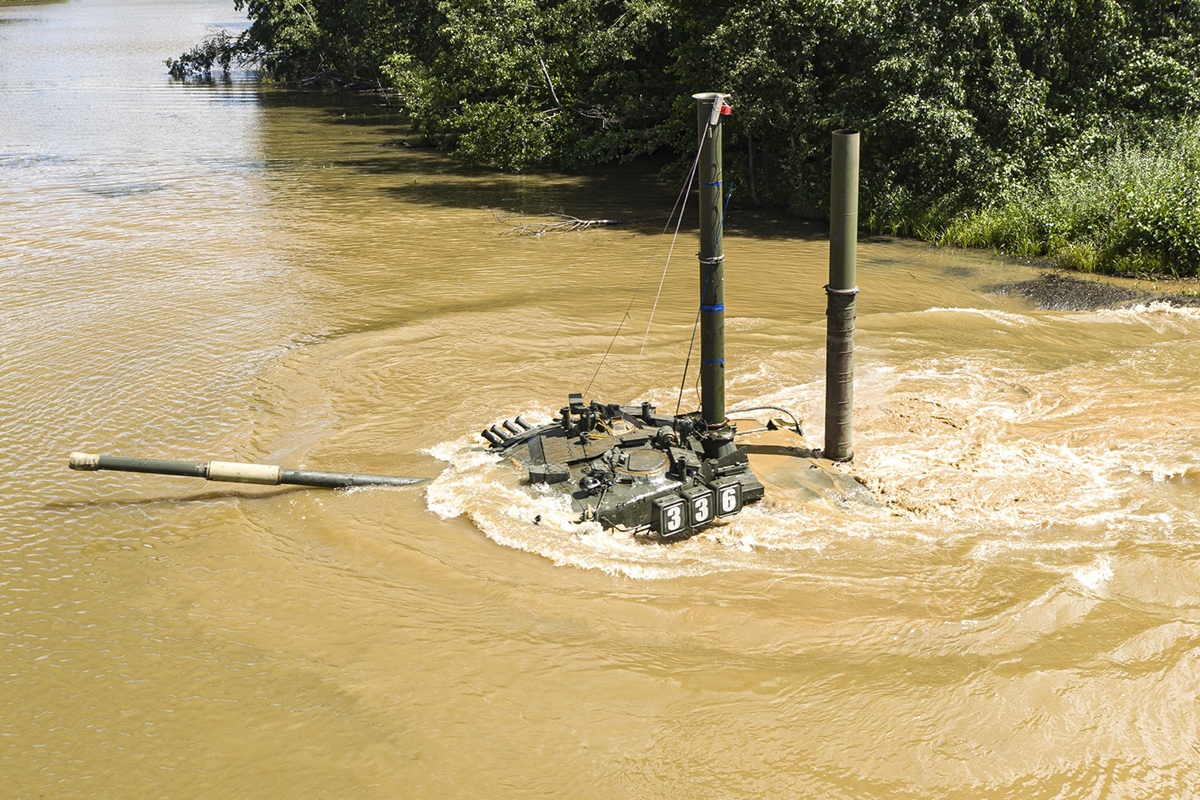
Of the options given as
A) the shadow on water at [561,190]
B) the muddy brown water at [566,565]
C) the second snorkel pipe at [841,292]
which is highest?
the shadow on water at [561,190]

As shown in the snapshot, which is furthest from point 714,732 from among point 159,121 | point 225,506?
point 159,121

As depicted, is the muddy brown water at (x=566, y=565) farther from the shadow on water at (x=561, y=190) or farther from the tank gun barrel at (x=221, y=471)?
the shadow on water at (x=561, y=190)

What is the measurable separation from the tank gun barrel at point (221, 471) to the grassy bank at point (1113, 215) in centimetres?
1263

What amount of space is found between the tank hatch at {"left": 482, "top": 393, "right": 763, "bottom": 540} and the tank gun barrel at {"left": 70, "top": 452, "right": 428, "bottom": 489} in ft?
5.02

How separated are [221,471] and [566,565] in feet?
10.4

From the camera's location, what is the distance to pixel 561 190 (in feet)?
84.4

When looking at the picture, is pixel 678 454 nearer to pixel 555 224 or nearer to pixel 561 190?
pixel 555 224

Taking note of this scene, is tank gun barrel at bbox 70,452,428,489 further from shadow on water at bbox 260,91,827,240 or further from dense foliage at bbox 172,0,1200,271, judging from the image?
dense foliage at bbox 172,0,1200,271

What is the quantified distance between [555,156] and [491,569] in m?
20.2

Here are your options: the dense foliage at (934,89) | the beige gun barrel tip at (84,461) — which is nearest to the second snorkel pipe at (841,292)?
the beige gun barrel tip at (84,461)

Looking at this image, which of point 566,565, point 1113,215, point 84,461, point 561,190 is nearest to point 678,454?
point 566,565

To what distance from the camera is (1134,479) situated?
32.1 ft

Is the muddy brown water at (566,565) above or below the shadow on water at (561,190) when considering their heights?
below

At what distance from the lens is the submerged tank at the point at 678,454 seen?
8680mm
